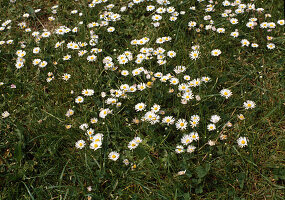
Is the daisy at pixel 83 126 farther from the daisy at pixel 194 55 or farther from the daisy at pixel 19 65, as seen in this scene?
the daisy at pixel 194 55

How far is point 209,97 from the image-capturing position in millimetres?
2344

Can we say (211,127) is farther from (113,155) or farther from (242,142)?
(113,155)

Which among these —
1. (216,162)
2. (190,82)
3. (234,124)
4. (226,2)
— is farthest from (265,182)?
(226,2)

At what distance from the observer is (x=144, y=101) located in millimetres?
2434

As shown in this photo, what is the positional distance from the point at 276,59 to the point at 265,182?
1414 mm

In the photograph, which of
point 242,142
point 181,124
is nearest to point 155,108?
point 181,124

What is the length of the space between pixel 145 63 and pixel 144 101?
507mm

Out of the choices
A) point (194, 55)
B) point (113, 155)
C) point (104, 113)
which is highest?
point (194, 55)

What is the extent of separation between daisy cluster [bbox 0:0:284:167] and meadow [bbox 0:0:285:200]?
0.01m

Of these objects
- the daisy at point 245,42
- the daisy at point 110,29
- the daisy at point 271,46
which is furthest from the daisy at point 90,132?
the daisy at point 271,46

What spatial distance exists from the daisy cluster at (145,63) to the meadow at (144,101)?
→ 0.04 feet

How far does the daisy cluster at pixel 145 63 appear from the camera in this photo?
221 cm

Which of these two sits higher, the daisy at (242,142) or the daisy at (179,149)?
the daisy at (242,142)

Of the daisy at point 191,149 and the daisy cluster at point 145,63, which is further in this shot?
the daisy cluster at point 145,63
